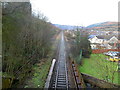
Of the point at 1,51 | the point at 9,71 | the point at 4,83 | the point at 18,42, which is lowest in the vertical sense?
the point at 4,83

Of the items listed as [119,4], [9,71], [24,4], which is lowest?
[9,71]

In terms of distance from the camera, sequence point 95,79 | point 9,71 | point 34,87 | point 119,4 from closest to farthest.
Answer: point 119,4 < point 9,71 < point 34,87 < point 95,79

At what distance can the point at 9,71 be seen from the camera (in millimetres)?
6691

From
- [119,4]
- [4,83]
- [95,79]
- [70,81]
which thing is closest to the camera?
[119,4]

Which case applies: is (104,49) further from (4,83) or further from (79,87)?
(4,83)

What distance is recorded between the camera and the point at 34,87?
Result: 727 centimetres

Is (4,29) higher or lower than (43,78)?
higher

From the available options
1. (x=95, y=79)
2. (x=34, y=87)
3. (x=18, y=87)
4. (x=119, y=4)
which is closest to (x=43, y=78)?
(x=34, y=87)

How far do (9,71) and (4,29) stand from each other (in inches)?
144

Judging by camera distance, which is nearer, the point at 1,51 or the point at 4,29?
the point at 1,51

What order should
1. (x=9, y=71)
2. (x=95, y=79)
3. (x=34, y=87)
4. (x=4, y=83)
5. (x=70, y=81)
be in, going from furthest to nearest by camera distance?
1. (x=95, y=79)
2. (x=70, y=81)
3. (x=34, y=87)
4. (x=9, y=71)
5. (x=4, y=83)

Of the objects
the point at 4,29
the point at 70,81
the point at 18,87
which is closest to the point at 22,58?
the point at 18,87

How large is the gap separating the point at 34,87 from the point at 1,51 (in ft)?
10.2

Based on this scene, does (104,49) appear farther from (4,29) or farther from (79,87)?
(4,29)
